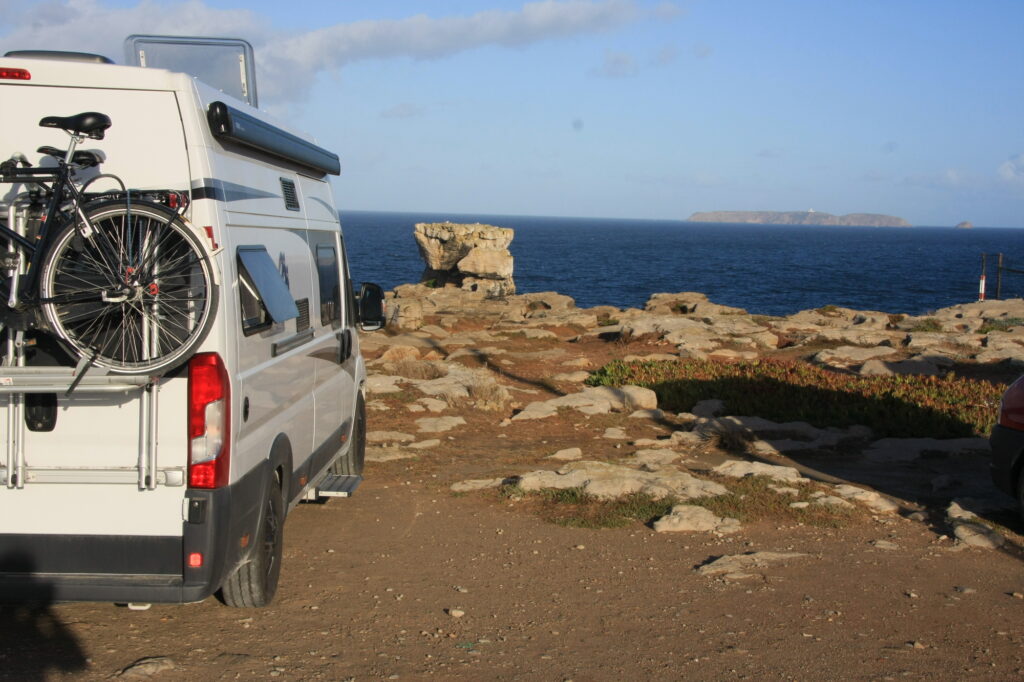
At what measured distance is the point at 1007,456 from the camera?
326 inches

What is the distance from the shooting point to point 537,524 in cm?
848

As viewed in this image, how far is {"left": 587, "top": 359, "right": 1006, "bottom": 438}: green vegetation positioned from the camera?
507 inches

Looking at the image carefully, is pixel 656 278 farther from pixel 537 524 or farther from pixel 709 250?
pixel 537 524

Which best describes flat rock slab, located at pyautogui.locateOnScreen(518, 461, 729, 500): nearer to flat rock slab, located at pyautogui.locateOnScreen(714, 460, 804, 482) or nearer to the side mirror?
flat rock slab, located at pyautogui.locateOnScreen(714, 460, 804, 482)

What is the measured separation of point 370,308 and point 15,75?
414 centimetres

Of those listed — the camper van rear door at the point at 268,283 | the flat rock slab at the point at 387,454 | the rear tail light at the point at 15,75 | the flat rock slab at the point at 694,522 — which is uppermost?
the rear tail light at the point at 15,75

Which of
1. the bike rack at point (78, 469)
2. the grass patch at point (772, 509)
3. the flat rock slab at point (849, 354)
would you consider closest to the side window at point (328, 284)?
the bike rack at point (78, 469)

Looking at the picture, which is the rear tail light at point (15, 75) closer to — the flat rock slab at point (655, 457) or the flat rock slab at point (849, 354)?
the flat rock slab at point (655, 457)

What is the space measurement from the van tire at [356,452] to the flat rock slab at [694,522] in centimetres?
293

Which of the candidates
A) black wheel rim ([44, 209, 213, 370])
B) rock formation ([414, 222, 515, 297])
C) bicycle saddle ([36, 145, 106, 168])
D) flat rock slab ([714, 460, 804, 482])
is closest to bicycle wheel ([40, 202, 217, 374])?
black wheel rim ([44, 209, 213, 370])

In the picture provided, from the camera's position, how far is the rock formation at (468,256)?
5066 centimetres

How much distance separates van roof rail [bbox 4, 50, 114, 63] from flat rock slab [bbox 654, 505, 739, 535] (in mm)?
5376

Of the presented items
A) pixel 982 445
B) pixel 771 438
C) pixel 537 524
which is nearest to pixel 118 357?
pixel 537 524

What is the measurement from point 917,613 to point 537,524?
319cm
